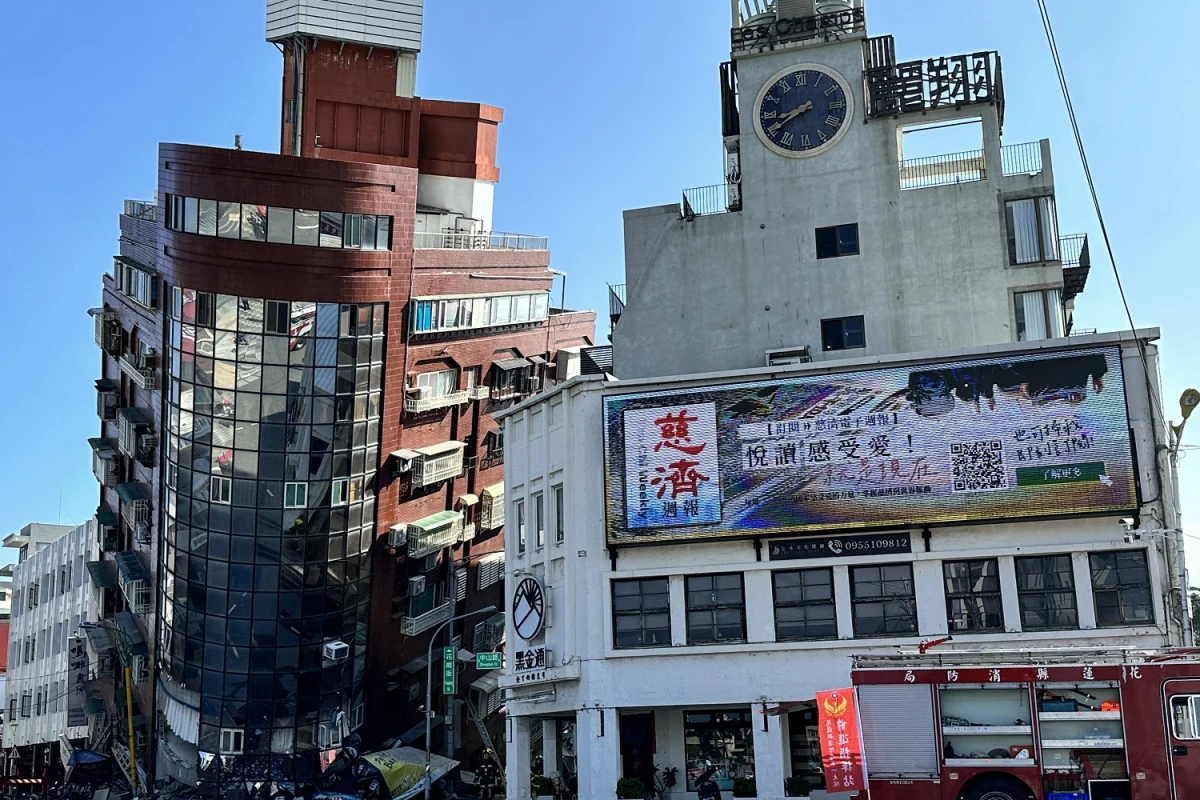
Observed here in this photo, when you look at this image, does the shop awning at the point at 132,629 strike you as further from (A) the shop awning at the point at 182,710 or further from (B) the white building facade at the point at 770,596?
(B) the white building facade at the point at 770,596

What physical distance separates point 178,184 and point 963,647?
40.6m

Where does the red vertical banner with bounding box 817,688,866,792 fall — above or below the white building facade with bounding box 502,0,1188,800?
below

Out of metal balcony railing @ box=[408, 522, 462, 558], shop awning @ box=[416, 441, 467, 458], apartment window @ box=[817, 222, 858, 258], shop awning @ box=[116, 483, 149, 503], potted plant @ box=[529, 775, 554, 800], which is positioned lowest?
potted plant @ box=[529, 775, 554, 800]

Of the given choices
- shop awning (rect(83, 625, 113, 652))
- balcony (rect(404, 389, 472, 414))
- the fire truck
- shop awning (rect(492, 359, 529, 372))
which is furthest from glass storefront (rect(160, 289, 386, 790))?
the fire truck

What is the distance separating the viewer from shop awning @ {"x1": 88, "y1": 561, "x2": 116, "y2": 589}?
3054 inches

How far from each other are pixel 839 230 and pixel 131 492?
4039cm

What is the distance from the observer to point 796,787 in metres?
41.4

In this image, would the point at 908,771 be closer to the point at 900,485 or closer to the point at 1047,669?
the point at 1047,669

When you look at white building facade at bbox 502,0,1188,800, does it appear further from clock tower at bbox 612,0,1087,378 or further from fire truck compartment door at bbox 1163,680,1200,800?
fire truck compartment door at bbox 1163,680,1200,800

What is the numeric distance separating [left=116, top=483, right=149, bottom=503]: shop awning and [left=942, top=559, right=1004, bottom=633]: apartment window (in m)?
44.3

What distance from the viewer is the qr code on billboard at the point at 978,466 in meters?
42.1

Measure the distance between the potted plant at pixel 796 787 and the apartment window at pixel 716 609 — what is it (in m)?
4.82

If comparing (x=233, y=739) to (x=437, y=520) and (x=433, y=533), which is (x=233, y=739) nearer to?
(x=433, y=533)

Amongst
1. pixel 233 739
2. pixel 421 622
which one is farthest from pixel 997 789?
pixel 233 739
